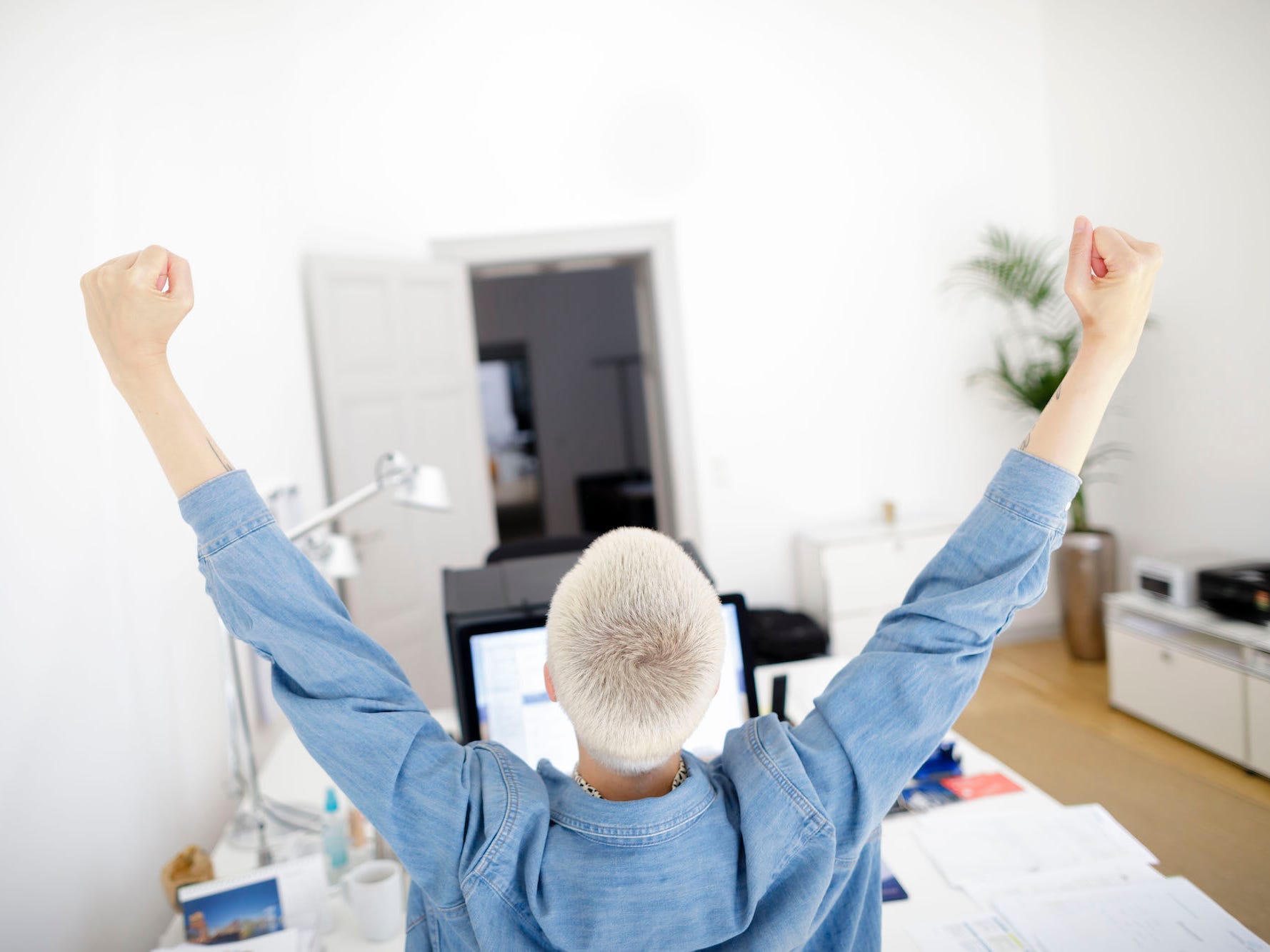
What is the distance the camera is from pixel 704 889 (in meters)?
0.80

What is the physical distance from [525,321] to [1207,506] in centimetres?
584

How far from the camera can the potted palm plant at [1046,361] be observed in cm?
432

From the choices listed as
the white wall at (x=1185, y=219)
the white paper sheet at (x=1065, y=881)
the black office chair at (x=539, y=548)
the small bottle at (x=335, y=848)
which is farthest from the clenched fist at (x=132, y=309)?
the white wall at (x=1185, y=219)

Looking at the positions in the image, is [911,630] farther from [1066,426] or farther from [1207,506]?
[1207,506]

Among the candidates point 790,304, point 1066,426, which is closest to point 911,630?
point 1066,426

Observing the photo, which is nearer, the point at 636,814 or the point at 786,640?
the point at 636,814

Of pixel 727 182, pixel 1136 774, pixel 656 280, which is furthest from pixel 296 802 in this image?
pixel 727 182

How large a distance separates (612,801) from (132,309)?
642mm

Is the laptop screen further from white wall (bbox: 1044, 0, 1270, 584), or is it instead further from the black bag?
white wall (bbox: 1044, 0, 1270, 584)

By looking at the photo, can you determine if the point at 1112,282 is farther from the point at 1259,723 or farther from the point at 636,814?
the point at 1259,723

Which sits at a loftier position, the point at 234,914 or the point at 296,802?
the point at 234,914

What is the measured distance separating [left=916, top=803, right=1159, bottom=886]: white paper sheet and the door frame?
3.02m

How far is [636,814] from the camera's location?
81cm

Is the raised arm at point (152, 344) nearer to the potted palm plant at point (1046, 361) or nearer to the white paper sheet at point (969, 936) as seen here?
the white paper sheet at point (969, 936)
